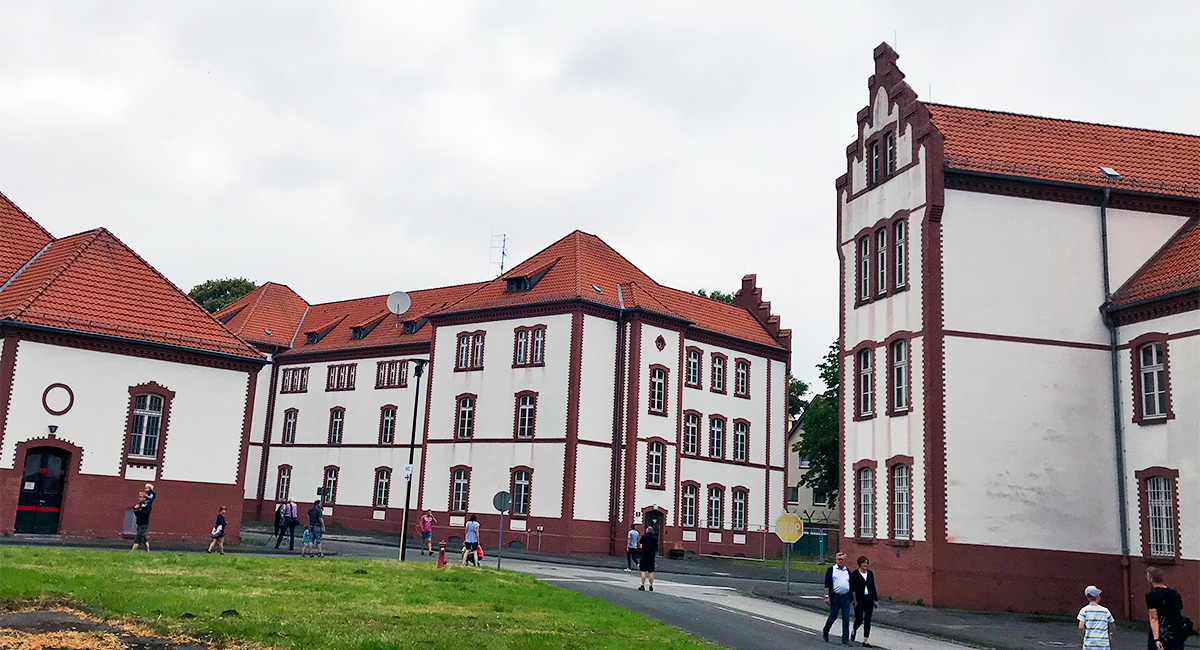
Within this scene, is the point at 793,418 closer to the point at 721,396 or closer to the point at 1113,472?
the point at 721,396

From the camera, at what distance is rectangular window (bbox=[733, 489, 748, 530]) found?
52594 mm

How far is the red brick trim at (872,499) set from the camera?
29.3m

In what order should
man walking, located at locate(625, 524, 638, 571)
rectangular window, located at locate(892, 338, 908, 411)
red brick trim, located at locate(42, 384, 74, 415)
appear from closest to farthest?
1. rectangular window, located at locate(892, 338, 908, 411)
2. red brick trim, located at locate(42, 384, 74, 415)
3. man walking, located at locate(625, 524, 638, 571)

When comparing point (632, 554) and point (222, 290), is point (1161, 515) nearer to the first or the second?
point (632, 554)

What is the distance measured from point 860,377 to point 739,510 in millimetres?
23244


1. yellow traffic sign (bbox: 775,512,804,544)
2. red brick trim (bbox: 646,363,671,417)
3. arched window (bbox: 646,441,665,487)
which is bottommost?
yellow traffic sign (bbox: 775,512,804,544)

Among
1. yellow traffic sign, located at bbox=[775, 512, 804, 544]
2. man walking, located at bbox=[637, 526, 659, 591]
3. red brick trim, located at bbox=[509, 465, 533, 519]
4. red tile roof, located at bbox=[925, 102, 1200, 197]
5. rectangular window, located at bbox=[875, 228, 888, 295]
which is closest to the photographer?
man walking, located at bbox=[637, 526, 659, 591]

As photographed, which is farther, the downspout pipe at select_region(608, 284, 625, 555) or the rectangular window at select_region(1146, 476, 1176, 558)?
the downspout pipe at select_region(608, 284, 625, 555)

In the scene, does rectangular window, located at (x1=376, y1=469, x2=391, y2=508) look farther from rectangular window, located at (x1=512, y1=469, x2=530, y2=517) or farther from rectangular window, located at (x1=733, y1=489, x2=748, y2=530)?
rectangular window, located at (x1=733, y1=489, x2=748, y2=530)

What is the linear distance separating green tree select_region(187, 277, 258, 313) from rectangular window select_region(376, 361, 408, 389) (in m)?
21.7

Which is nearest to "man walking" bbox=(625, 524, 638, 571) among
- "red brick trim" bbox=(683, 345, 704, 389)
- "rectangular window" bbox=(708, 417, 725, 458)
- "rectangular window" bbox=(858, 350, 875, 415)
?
"rectangular window" bbox=(858, 350, 875, 415)

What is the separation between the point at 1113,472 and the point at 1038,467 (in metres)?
2.03

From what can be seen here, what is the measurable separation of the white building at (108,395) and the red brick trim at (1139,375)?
1052 inches

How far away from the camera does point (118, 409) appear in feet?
109
